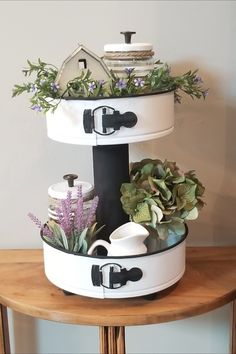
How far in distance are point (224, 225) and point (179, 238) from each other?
0.32 metres

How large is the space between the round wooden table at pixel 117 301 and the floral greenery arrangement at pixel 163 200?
0.13m

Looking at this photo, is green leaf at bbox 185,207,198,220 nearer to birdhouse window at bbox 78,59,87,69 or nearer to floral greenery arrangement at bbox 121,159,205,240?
floral greenery arrangement at bbox 121,159,205,240

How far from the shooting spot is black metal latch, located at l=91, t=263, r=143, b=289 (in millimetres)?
1016

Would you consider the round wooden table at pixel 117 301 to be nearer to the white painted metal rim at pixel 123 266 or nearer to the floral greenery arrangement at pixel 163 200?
the white painted metal rim at pixel 123 266

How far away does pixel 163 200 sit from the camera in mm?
1050

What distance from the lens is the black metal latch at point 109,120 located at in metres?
0.98

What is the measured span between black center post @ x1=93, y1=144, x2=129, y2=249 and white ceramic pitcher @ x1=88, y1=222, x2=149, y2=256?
1.9 inches

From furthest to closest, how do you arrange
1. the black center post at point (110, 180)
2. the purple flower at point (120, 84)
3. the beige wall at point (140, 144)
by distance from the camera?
1. the beige wall at point (140, 144)
2. the black center post at point (110, 180)
3. the purple flower at point (120, 84)

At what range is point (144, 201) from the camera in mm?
1052

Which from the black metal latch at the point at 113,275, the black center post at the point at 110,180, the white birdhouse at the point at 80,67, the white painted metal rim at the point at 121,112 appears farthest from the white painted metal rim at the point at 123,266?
the white birdhouse at the point at 80,67

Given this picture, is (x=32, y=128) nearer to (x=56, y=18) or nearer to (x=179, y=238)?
(x=56, y=18)

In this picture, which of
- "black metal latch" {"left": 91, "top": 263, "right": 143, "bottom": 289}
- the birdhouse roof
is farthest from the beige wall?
"black metal latch" {"left": 91, "top": 263, "right": 143, "bottom": 289}

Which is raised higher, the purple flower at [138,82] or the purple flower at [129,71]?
the purple flower at [129,71]

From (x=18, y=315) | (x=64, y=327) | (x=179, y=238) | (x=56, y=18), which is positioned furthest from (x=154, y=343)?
(x=56, y=18)
